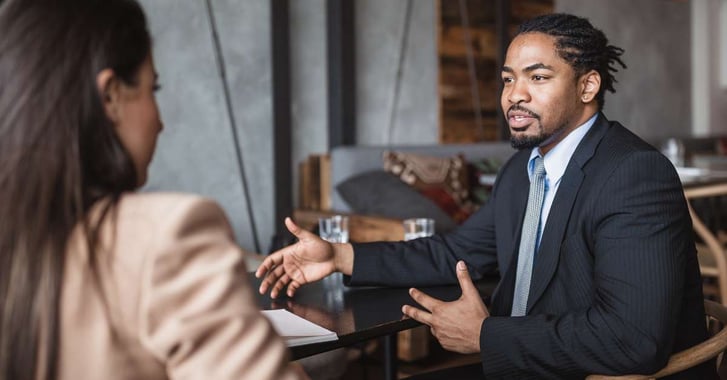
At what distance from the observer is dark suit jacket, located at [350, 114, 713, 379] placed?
4.47 ft

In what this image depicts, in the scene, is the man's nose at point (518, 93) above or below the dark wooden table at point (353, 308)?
above

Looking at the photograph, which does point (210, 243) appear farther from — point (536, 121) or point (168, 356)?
point (536, 121)

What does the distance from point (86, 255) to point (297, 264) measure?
0.99m

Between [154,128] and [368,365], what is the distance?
271 cm

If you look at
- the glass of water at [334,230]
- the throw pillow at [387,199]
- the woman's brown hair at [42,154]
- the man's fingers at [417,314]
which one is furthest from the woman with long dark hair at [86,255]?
the throw pillow at [387,199]

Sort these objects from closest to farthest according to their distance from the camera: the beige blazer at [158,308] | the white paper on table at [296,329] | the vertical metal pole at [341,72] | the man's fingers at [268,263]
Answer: the beige blazer at [158,308] < the white paper on table at [296,329] < the man's fingers at [268,263] < the vertical metal pole at [341,72]

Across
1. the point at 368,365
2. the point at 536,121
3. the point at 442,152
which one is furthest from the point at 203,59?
the point at 536,121

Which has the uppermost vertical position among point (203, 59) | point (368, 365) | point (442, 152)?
point (203, 59)

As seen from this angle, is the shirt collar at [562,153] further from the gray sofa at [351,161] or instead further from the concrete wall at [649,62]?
the concrete wall at [649,62]

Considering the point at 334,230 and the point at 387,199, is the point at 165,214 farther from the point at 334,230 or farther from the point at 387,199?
the point at 387,199

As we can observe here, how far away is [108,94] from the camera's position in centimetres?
77

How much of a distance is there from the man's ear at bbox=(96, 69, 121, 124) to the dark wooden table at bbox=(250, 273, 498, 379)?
23.6 inches

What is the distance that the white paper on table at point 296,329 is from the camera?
1.27 m

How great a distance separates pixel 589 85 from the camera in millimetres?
1732
